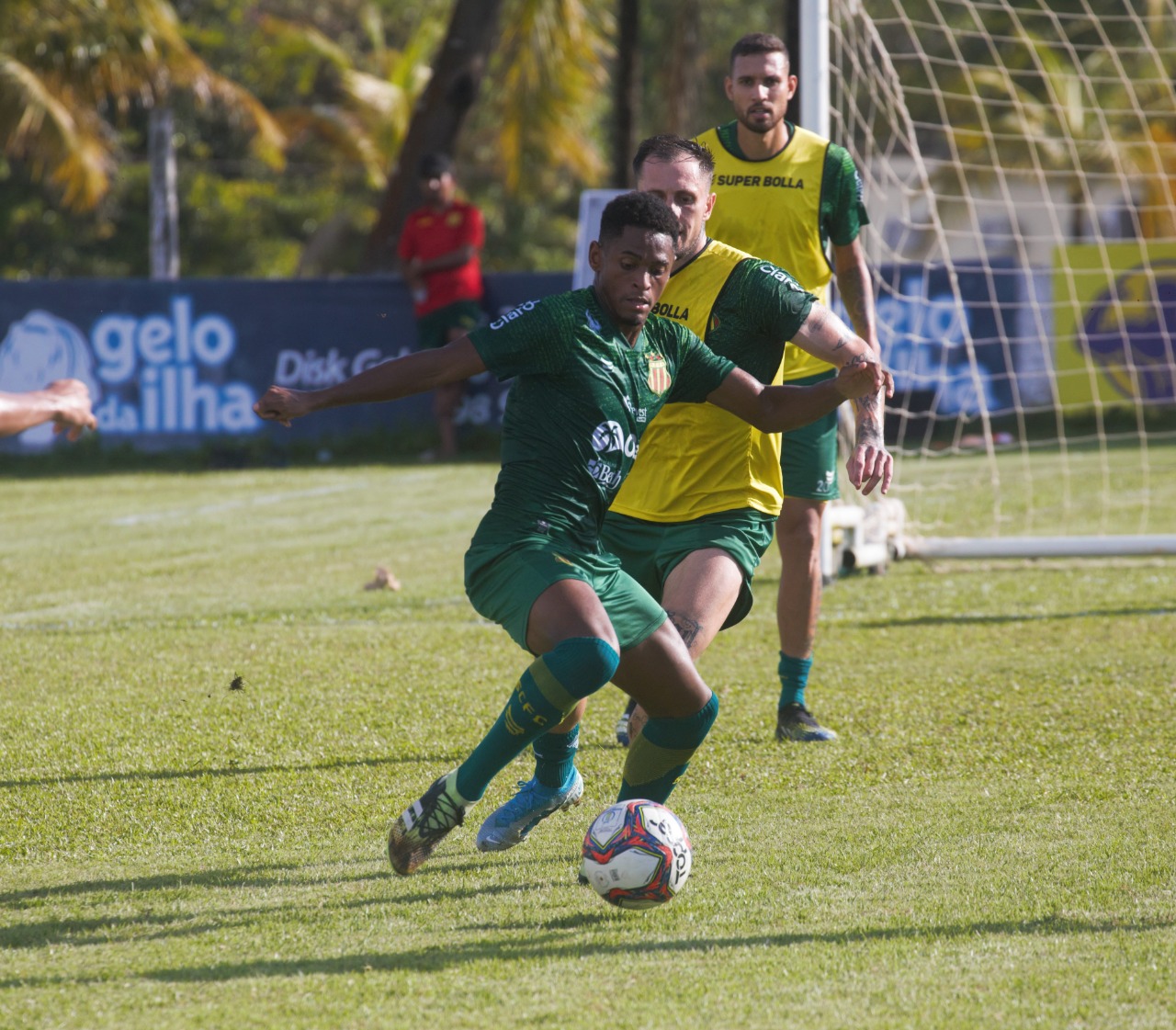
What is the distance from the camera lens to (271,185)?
31.2 metres

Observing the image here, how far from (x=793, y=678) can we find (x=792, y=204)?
171 centimetres

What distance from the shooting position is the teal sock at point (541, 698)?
3633 millimetres

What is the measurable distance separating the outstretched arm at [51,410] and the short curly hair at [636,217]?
4.73 feet

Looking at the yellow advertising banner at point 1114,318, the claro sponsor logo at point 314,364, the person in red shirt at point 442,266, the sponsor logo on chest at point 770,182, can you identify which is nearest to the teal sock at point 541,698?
the sponsor logo on chest at point 770,182

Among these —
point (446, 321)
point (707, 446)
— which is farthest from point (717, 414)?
point (446, 321)

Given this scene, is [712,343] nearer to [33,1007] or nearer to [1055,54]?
[33,1007]

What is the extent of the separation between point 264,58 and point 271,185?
2.55 m

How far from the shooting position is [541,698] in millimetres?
3709

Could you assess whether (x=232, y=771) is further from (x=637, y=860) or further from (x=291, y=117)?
(x=291, y=117)

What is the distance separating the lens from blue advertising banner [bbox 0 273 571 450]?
50.5 ft

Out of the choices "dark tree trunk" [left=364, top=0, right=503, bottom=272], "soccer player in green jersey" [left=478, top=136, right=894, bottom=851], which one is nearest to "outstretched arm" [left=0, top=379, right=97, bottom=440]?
"soccer player in green jersey" [left=478, top=136, right=894, bottom=851]

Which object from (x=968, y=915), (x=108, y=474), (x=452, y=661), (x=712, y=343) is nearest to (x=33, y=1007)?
(x=968, y=915)

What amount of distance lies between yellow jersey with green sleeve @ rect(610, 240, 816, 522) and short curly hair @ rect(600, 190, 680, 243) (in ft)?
2.09

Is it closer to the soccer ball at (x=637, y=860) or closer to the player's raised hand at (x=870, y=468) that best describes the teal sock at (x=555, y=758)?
the soccer ball at (x=637, y=860)
